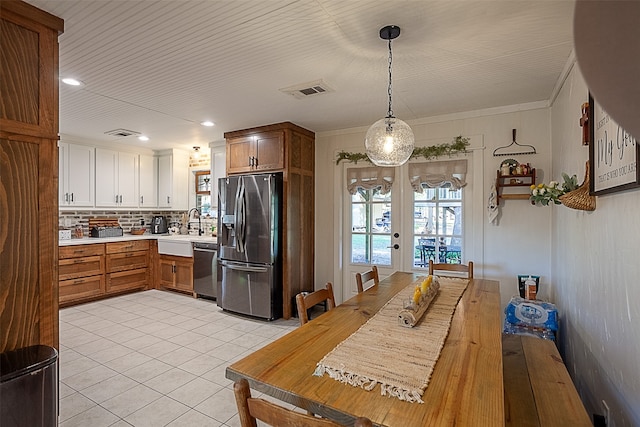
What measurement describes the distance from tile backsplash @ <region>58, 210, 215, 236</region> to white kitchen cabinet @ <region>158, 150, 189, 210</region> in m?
0.44

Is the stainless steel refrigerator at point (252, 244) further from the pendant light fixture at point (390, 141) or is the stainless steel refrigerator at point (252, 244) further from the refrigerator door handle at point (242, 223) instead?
the pendant light fixture at point (390, 141)

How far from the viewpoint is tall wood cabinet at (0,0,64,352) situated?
158 centimetres

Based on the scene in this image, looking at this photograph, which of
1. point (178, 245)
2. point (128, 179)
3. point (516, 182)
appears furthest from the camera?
point (128, 179)

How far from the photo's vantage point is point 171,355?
305 centimetres

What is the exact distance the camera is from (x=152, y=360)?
295cm

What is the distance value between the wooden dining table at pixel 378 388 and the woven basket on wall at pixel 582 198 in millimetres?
830

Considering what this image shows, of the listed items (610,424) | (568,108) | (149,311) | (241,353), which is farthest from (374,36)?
(149,311)

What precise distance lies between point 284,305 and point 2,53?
10.9ft

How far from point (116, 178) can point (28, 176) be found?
4.14 metres

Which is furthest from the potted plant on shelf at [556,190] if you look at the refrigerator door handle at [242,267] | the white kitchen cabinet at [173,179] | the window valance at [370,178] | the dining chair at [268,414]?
the white kitchen cabinet at [173,179]

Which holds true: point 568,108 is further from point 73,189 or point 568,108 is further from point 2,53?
point 73,189

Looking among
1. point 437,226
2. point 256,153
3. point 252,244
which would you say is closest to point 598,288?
point 437,226

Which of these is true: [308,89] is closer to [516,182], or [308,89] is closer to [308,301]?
[308,301]

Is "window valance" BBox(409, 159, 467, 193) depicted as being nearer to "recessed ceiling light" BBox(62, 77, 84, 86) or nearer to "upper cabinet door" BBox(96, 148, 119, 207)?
"recessed ceiling light" BBox(62, 77, 84, 86)
